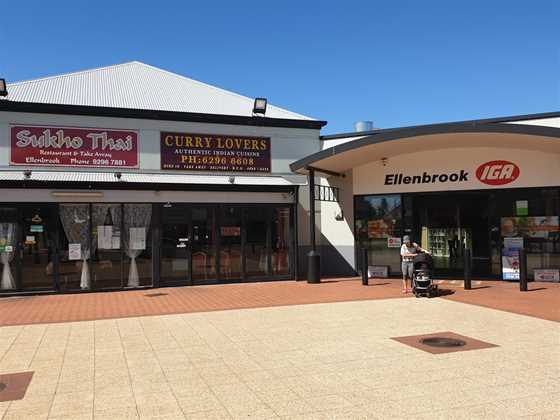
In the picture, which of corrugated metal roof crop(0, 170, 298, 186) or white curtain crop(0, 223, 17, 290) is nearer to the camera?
white curtain crop(0, 223, 17, 290)

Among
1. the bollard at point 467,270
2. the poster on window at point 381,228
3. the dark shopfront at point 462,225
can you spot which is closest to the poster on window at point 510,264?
the dark shopfront at point 462,225

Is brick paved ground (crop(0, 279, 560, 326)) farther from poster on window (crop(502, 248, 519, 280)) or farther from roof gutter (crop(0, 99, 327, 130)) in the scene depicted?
roof gutter (crop(0, 99, 327, 130))

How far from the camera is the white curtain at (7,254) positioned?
14.1 metres

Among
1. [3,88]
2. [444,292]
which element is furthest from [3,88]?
[444,292]

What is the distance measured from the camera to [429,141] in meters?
15.1

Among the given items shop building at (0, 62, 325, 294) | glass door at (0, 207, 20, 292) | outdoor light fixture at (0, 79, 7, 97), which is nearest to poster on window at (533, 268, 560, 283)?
Answer: shop building at (0, 62, 325, 294)

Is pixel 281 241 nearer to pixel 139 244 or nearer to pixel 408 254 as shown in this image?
pixel 139 244

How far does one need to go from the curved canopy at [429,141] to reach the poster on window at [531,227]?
2057mm

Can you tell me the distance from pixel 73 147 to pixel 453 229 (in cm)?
1216

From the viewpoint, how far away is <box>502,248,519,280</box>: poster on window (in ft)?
50.1

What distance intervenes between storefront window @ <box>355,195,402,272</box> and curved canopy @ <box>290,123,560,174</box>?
1.44 m

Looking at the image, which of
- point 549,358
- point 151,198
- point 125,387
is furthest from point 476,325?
point 151,198

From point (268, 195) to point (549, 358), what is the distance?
10.8m

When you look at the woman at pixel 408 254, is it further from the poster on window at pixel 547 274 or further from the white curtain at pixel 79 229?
the white curtain at pixel 79 229
